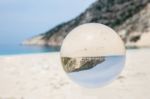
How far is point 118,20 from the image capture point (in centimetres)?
9506

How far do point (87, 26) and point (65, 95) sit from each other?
3.16 metres

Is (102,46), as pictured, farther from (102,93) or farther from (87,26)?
(102,93)

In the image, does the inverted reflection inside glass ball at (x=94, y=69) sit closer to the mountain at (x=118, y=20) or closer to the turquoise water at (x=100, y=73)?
the turquoise water at (x=100, y=73)

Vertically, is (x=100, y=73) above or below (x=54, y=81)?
below

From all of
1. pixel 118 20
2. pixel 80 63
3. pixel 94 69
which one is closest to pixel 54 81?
pixel 80 63

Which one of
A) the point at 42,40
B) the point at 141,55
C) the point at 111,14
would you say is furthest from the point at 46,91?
the point at 42,40

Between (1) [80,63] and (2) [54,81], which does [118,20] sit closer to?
(2) [54,81]

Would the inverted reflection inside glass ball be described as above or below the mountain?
below

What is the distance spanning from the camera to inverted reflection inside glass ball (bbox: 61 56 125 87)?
24.6 ft

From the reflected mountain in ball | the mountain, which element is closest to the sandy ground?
the reflected mountain in ball

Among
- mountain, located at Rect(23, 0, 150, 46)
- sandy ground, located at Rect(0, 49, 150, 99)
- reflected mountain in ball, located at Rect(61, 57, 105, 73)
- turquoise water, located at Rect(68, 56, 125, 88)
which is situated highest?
mountain, located at Rect(23, 0, 150, 46)

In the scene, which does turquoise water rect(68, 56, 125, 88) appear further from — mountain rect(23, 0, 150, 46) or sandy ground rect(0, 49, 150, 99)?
mountain rect(23, 0, 150, 46)

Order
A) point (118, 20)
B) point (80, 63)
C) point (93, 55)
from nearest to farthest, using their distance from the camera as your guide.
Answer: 1. point (93, 55)
2. point (80, 63)
3. point (118, 20)

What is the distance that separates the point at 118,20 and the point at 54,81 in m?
84.1
